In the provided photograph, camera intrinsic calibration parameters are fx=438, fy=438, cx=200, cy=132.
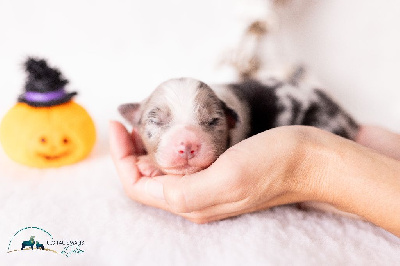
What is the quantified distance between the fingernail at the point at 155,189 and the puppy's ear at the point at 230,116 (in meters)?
0.42

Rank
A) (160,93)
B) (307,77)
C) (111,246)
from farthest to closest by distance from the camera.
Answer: (307,77)
(160,93)
(111,246)

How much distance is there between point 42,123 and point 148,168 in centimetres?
47

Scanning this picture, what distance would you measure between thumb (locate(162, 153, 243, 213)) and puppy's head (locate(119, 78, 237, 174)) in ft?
0.58

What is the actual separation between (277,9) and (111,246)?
1.81 metres

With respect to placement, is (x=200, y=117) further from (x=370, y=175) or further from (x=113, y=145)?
(x=370, y=175)

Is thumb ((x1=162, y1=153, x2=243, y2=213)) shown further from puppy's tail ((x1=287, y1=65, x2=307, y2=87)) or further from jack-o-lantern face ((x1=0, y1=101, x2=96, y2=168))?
puppy's tail ((x1=287, y1=65, x2=307, y2=87))

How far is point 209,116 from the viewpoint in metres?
1.50

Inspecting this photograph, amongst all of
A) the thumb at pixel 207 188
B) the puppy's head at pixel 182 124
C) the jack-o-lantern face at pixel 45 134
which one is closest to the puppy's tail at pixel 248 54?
the puppy's head at pixel 182 124

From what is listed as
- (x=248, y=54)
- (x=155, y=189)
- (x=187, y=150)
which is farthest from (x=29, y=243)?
(x=248, y=54)

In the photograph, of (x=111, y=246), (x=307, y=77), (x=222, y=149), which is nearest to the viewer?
(x=111, y=246)

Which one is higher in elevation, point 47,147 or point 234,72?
point 234,72

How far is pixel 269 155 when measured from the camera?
3.89ft

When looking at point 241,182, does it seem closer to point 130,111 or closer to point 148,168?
point 148,168

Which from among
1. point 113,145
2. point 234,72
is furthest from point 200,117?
point 234,72
